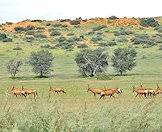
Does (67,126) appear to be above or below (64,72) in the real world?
above

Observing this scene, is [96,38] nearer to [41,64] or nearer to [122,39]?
[122,39]

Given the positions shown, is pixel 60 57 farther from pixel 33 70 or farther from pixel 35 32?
pixel 35 32

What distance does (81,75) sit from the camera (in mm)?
54219

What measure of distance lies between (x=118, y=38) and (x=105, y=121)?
77.1 metres

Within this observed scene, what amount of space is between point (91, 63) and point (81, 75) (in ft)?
5.70

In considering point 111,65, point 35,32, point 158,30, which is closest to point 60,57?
point 111,65

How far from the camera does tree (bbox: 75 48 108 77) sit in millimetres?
54812

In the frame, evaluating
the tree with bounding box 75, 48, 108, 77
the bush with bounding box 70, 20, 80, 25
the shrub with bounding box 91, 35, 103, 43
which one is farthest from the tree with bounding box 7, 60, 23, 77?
the bush with bounding box 70, 20, 80, 25

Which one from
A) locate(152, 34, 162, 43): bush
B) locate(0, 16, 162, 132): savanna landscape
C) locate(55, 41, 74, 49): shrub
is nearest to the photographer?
locate(0, 16, 162, 132): savanna landscape

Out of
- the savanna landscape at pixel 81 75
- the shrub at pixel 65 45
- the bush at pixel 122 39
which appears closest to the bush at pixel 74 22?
the savanna landscape at pixel 81 75

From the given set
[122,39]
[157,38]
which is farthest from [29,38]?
[157,38]

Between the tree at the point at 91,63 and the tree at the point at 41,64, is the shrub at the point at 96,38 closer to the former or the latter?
the tree at the point at 91,63

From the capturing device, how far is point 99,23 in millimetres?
115250

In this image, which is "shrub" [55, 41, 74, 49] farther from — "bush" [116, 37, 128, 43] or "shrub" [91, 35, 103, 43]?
"bush" [116, 37, 128, 43]
